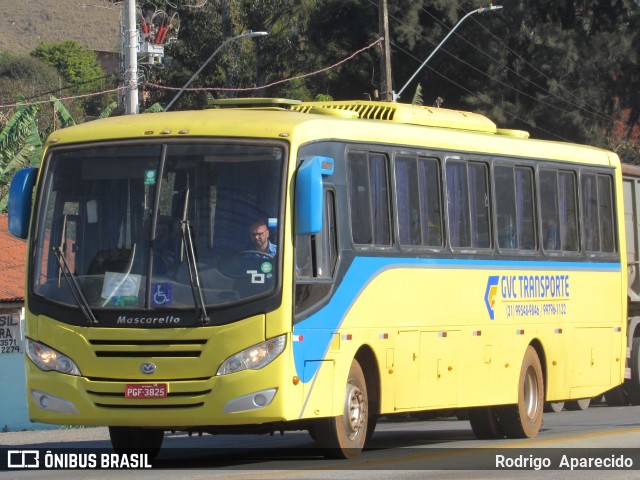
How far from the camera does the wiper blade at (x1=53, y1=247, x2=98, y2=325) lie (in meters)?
12.0

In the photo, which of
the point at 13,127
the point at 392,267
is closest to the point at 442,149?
the point at 392,267

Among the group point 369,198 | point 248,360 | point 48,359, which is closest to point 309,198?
point 248,360

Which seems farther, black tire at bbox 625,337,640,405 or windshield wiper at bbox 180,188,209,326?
black tire at bbox 625,337,640,405

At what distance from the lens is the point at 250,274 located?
1185 cm

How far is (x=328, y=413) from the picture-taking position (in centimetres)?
1231

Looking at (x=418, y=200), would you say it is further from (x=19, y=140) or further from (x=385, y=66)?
(x=19, y=140)

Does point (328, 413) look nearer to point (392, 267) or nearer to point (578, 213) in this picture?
point (392, 267)

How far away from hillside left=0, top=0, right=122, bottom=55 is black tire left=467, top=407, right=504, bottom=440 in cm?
15208

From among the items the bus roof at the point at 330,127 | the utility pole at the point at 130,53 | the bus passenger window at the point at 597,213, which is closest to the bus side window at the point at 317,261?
the bus roof at the point at 330,127

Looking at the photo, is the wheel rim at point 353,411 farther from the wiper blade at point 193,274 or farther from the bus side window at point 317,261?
the wiper blade at point 193,274

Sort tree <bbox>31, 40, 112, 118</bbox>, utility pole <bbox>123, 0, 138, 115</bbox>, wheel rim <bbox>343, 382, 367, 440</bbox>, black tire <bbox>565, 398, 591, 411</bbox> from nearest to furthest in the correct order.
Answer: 1. wheel rim <bbox>343, 382, 367, 440</bbox>
2. black tire <bbox>565, 398, 591, 411</bbox>
3. utility pole <bbox>123, 0, 138, 115</bbox>
4. tree <bbox>31, 40, 112, 118</bbox>

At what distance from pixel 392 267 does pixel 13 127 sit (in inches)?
864

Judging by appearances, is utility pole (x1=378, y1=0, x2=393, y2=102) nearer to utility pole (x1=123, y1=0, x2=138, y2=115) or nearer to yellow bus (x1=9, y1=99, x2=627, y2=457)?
utility pole (x1=123, y1=0, x2=138, y2=115)

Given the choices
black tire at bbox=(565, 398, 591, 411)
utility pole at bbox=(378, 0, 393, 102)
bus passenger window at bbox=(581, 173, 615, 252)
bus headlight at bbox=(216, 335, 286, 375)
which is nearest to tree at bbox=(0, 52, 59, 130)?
utility pole at bbox=(378, 0, 393, 102)
